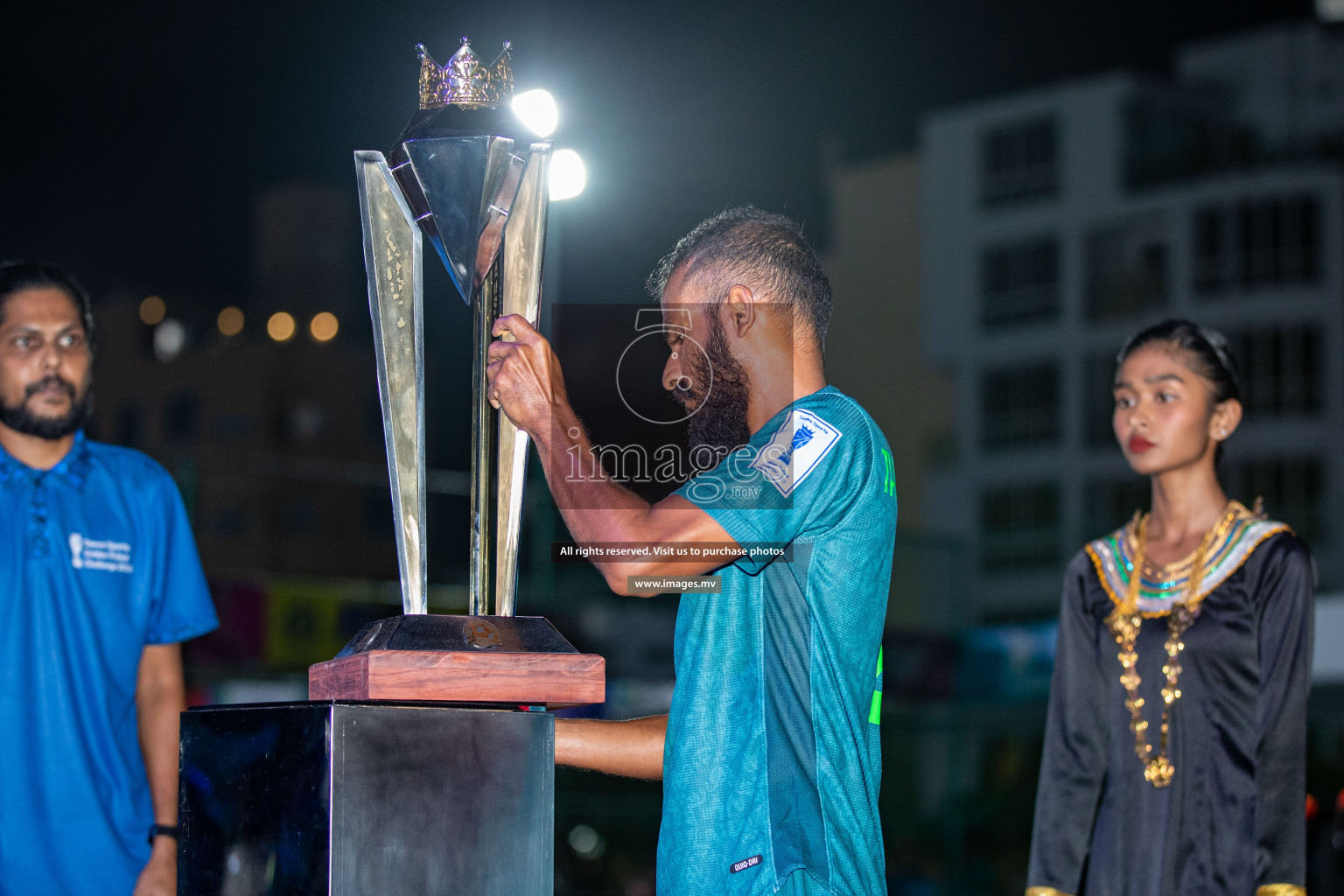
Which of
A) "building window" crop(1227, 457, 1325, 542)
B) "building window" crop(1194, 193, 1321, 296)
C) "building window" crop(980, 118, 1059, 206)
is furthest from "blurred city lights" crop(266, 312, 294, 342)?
"building window" crop(1227, 457, 1325, 542)

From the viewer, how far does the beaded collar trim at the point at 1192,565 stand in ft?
8.80

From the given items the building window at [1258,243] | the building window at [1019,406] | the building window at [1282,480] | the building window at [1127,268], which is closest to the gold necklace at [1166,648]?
the building window at [1282,480]

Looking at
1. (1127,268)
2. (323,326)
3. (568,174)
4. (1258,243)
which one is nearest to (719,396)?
(568,174)

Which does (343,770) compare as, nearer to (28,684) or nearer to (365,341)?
(28,684)

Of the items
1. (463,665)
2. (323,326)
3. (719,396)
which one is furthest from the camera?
(323,326)

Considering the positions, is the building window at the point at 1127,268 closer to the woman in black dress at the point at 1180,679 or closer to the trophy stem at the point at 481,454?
the woman in black dress at the point at 1180,679

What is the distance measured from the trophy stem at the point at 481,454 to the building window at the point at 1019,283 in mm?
29693

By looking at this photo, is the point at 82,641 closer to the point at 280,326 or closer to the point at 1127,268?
the point at 280,326

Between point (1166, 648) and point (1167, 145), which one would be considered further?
point (1167, 145)

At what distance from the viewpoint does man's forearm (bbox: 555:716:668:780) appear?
192 cm

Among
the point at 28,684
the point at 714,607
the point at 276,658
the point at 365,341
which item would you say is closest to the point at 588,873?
the point at 276,658

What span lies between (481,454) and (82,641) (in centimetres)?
125

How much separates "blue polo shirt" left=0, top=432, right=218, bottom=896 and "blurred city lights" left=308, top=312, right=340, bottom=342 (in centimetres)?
2792

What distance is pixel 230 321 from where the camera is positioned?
29734 mm
